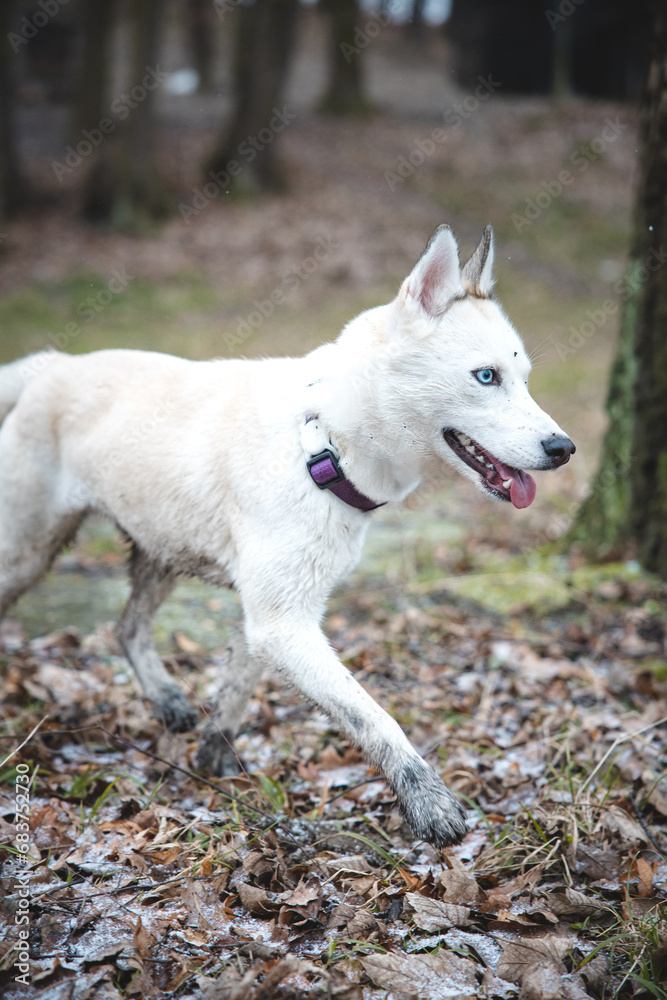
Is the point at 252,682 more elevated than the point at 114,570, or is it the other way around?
the point at 252,682

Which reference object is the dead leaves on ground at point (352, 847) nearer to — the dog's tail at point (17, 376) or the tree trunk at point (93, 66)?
the dog's tail at point (17, 376)

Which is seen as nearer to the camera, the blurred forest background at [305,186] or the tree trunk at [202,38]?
the blurred forest background at [305,186]

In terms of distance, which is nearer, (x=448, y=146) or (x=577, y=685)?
(x=577, y=685)

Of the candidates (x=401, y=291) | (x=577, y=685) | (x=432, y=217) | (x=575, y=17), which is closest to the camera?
(x=401, y=291)

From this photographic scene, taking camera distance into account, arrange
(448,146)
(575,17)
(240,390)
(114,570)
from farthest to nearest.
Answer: (575,17) → (448,146) → (114,570) → (240,390)

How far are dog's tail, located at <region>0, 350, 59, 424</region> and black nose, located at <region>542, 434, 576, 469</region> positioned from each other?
7.82 ft

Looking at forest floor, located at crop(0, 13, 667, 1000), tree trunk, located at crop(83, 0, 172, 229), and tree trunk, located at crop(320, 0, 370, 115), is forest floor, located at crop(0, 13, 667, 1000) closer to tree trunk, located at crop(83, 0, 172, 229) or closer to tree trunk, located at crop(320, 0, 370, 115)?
tree trunk, located at crop(83, 0, 172, 229)

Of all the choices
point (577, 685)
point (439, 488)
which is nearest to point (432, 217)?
point (439, 488)

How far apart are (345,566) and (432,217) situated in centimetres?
1664

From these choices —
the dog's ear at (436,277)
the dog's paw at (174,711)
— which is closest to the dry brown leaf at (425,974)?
the dog's paw at (174,711)

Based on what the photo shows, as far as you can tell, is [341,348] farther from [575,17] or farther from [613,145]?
[575,17]

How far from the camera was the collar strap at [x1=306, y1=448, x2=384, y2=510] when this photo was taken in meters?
2.92

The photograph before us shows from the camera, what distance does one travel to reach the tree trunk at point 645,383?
4844mm

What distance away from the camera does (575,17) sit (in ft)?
79.3
